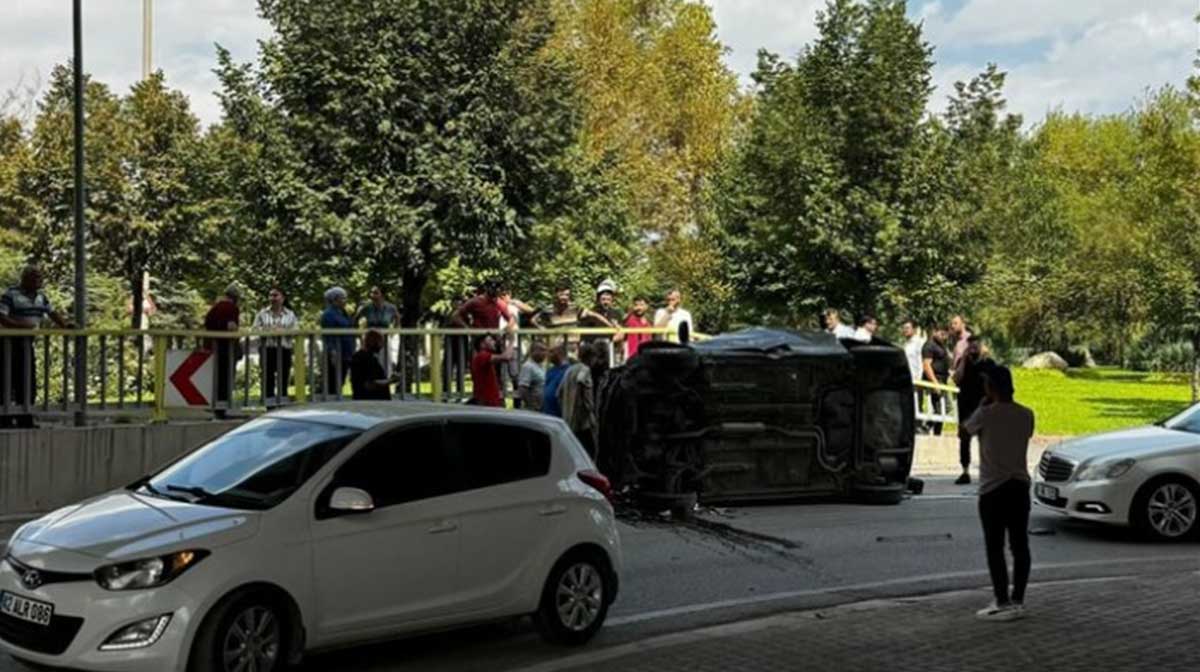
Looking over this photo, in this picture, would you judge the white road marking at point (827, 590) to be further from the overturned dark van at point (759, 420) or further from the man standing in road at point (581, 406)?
the man standing in road at point (581, 406)

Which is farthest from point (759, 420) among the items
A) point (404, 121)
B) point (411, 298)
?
point (411, 298)

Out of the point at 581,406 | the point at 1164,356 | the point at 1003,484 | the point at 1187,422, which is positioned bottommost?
the point at 1003,484

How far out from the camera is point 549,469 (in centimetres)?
793

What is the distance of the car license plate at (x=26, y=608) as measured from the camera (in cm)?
611

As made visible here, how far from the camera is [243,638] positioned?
6.27m

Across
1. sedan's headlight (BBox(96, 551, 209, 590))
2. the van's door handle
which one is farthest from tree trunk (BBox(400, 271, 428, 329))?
sedan's headlight (BBox(96, 551, 209, 590))

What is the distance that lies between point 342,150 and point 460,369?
17.4 meters

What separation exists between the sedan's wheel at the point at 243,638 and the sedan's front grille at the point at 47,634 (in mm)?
575

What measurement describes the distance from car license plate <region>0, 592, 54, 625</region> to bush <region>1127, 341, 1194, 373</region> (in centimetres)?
4969

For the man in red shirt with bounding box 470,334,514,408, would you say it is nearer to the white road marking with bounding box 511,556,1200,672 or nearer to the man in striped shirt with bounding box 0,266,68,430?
the man in striped shirt with bounding box 0,266,68,430

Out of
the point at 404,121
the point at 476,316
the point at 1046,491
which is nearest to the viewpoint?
the point at 1046,491

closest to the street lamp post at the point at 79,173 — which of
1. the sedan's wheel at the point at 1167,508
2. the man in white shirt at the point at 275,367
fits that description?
the man in white shirt at the point at 275,367

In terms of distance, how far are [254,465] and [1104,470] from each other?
27.2 feet

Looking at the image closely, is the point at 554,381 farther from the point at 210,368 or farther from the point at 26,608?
the point at 26,608
